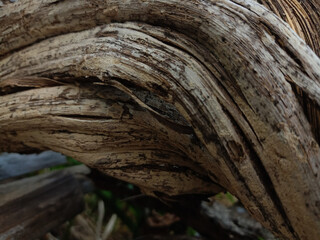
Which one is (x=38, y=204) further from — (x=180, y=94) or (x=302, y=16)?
(x=302, y=16)

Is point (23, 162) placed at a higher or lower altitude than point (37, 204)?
higher

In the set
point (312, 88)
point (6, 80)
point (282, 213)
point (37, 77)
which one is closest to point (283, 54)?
point (312, 88)

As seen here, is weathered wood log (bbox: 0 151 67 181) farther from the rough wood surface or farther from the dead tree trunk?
the dead tree trunk

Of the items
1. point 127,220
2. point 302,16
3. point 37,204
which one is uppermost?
point 302,16

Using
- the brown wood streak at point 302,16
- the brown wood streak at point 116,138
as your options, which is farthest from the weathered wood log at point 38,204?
the brown wood streak at point 302,16

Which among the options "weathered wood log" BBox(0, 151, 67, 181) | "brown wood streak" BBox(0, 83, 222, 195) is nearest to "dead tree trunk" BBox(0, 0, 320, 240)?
"brown wood streak" BBox(0, 83, 222, 195)

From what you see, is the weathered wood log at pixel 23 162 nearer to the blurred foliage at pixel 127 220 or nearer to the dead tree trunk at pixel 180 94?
the blurred foliage at pixel 127 220

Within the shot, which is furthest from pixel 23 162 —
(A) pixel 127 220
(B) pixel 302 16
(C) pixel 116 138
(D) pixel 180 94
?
(B) pixel 302 16
